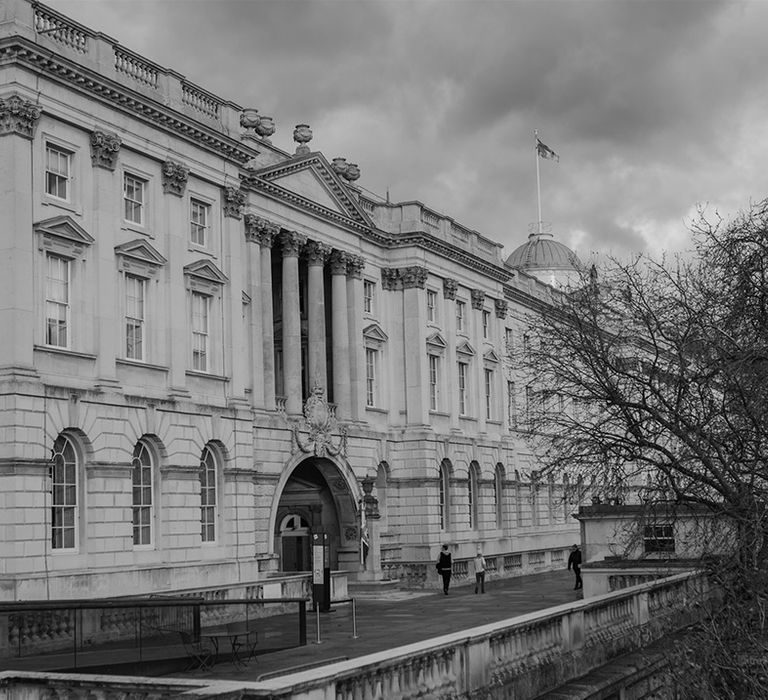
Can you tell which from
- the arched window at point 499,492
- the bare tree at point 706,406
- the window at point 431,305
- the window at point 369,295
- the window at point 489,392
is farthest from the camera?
the window at point 489,392

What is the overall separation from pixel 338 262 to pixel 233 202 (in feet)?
37.6

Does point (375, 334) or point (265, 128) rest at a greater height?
point (265, 128)

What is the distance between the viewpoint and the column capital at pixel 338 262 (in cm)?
4997

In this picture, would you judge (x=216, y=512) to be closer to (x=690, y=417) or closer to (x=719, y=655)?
(x=690, y=417)

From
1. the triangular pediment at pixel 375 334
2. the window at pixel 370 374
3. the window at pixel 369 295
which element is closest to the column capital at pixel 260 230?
the triangular pediment at pixel 375 334

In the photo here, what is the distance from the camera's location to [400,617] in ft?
119

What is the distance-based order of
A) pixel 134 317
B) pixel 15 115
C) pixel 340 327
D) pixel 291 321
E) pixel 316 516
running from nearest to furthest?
pixel 15 115
pixel 134 317
pixel 291 321
pixel 316 516
pixel 340 327

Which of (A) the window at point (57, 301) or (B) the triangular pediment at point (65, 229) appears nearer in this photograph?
(B) the triangular pediment at point (65, 229)

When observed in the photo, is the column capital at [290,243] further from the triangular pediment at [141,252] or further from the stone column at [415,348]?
the triangular pediment at [141,252]

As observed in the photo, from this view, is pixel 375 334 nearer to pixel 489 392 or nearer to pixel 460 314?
pixel 460 314

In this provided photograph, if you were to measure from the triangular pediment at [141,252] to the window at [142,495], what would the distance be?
5254mm

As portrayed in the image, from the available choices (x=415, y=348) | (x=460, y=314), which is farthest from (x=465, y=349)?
(x=415, y=348)

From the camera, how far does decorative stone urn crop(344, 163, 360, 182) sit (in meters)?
52.6

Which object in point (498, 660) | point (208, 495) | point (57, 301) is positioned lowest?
point (498, 660)
